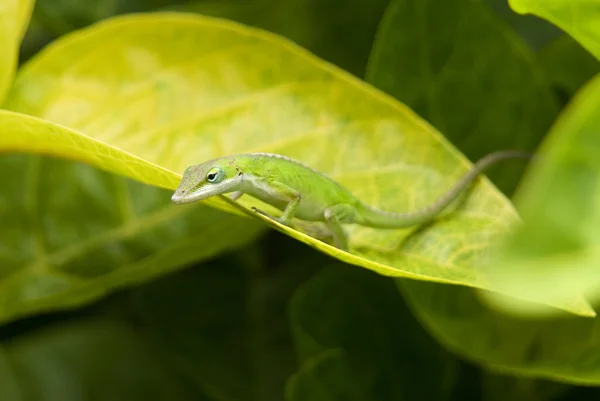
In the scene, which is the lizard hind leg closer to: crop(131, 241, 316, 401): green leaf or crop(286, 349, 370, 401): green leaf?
crop(286, 349, 370, 401): green leaf

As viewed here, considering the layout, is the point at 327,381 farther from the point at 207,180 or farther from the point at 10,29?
the point at 10,29

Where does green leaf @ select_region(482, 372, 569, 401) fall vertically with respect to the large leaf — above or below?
below

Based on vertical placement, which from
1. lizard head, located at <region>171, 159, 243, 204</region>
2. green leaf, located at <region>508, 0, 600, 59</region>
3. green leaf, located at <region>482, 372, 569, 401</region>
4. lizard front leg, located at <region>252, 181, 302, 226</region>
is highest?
green leaf, located at <region>508, 0, 600, 59</region>

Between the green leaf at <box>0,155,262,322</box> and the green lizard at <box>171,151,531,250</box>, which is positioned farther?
the green leaf at <box>0,155,262,322</box>

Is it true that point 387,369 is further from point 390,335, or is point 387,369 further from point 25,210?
point 25,210

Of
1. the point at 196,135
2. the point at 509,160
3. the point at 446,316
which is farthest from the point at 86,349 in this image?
the point at 509,160

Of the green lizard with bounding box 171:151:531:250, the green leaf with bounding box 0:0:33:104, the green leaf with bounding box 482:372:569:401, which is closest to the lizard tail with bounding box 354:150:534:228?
the green lizard with bounding box 171:151:531:250

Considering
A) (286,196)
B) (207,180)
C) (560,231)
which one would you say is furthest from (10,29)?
(560,231)
